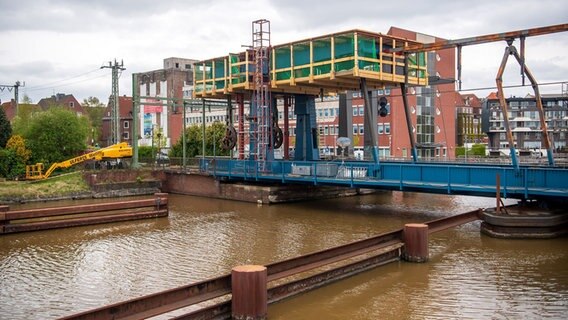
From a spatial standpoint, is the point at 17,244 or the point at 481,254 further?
the point at 17,244

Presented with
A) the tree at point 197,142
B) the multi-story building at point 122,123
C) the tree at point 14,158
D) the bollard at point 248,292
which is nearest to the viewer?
the bollard at point 248,292

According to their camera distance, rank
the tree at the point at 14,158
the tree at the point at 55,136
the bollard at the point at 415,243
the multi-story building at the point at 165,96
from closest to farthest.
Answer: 1. the bollard at the point at 415,243
2. the tree at the point at 14,158
3. the tree at the point at 55,136
4. the multi-story building at the point at 165,96

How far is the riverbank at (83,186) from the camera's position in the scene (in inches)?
1326

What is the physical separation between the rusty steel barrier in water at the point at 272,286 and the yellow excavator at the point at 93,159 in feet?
99.9

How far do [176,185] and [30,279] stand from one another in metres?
24.9

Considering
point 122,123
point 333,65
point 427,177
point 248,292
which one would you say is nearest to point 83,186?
point 333,65

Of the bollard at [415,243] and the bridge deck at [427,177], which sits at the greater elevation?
the bridge deck at [427,177]

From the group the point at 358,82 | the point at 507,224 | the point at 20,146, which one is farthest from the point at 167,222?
the point at 20,146

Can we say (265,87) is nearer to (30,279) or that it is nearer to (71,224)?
(71,224)

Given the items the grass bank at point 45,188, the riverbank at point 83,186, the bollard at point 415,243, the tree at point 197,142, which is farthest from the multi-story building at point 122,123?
the bollard at point 415,243

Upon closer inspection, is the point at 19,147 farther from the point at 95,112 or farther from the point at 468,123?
the point at 468,123

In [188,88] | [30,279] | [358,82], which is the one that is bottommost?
[30,279]

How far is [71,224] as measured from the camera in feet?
76.0

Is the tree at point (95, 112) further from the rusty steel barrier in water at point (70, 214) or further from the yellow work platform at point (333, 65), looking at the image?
the rusty steel barrier in water at point (70, 214)
